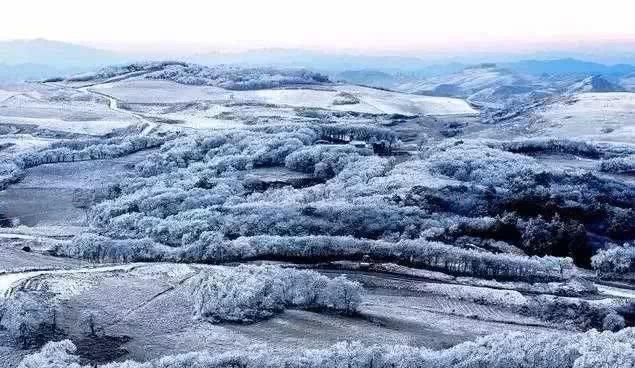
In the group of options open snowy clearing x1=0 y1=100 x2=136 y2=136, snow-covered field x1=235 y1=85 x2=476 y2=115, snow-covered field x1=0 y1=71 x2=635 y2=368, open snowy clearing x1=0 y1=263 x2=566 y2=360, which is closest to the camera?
open snowy clearing x1=0 y1=263 x2=566 y2=360

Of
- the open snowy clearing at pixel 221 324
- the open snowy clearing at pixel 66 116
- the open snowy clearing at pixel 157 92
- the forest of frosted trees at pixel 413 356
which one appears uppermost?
the open snowy clearing at pixel 157 92

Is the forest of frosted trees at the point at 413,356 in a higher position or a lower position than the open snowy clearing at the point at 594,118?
lower

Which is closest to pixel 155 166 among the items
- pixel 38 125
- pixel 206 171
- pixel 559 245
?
pixel 206 171

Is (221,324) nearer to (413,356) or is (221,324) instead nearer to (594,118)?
(413,356)

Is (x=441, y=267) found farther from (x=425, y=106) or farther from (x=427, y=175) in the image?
(x=425, y=106)

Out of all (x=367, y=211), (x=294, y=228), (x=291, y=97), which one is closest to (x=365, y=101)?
(x=291, y=97)

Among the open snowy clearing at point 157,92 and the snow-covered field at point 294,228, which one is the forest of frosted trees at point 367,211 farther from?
the open snowy clearing at point 157,92

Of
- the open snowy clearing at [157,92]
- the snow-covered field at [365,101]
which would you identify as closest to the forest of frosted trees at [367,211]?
the snow-covered field at [365,101]

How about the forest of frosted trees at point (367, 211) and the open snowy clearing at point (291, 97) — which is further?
the open snowy clearing at point (291, 97)

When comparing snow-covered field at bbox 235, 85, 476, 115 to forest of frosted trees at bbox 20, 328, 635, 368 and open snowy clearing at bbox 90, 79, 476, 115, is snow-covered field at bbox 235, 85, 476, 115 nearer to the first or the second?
open snowy clearing at bbox 90, 79, 476, 115

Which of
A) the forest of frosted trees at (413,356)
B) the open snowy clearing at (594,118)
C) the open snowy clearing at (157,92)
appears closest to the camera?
the forest of frosted trees at (413,356)

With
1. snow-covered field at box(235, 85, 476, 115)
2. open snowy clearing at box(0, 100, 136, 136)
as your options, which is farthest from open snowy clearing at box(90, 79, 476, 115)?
open snowy clearing at box(0, 100, 136, 136)
